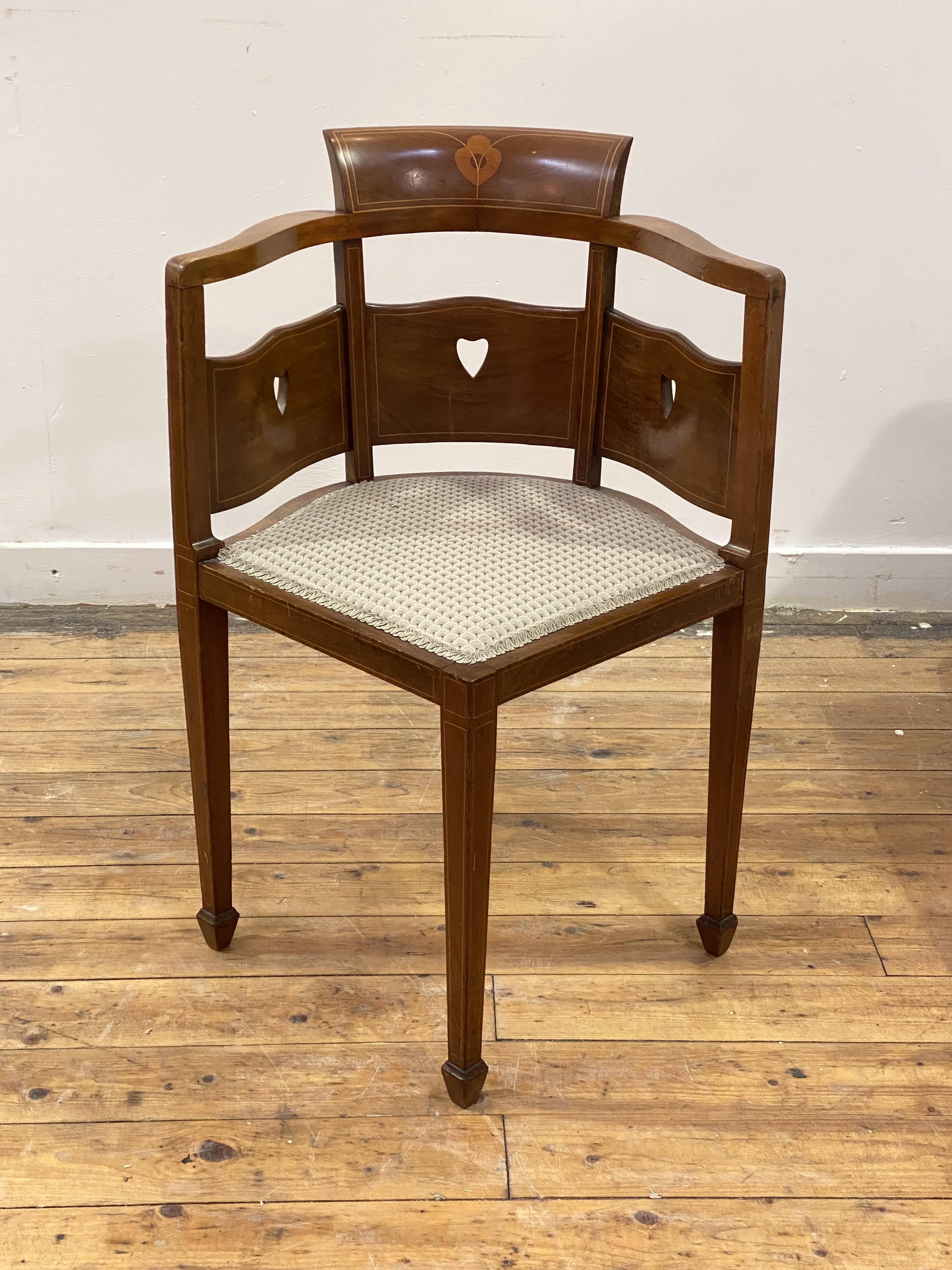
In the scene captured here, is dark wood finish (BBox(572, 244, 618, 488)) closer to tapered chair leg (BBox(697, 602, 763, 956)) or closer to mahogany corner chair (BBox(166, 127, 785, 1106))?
mahogany corner chair (BBox(166, 127, 785, 1106))

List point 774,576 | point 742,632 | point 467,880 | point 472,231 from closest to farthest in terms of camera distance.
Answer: point 467,880 < point 742,632 < point 472,231 < point 774,576

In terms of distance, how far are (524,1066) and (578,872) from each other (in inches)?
13.9

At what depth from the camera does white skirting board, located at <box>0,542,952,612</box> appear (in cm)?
233

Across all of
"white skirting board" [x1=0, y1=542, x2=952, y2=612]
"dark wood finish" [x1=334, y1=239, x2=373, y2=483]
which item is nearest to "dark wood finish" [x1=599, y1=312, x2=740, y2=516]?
"dark wood finish" [x1=334, y1=239, x2=373, y2=483]

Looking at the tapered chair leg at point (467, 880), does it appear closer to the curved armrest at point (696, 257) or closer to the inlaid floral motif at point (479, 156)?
the curved armrest at point (696, 257)

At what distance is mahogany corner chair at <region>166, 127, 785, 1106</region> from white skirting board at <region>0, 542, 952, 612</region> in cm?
94

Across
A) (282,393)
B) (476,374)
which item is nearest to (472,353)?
(476,374)

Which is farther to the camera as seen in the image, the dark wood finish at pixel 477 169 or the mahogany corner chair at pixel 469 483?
the dark wood finish at pixel 477 169

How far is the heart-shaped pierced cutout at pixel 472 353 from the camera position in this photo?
→ 1.52 meters

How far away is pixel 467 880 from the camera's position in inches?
47.5

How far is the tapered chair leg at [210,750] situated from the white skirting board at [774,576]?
0.93 metres

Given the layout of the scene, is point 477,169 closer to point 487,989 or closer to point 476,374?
point 476,374

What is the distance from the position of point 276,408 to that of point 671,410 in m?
0.42

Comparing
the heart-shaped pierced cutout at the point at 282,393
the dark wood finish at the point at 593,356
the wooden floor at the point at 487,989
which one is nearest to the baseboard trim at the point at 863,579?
the wooden floor at the point at 487,989
